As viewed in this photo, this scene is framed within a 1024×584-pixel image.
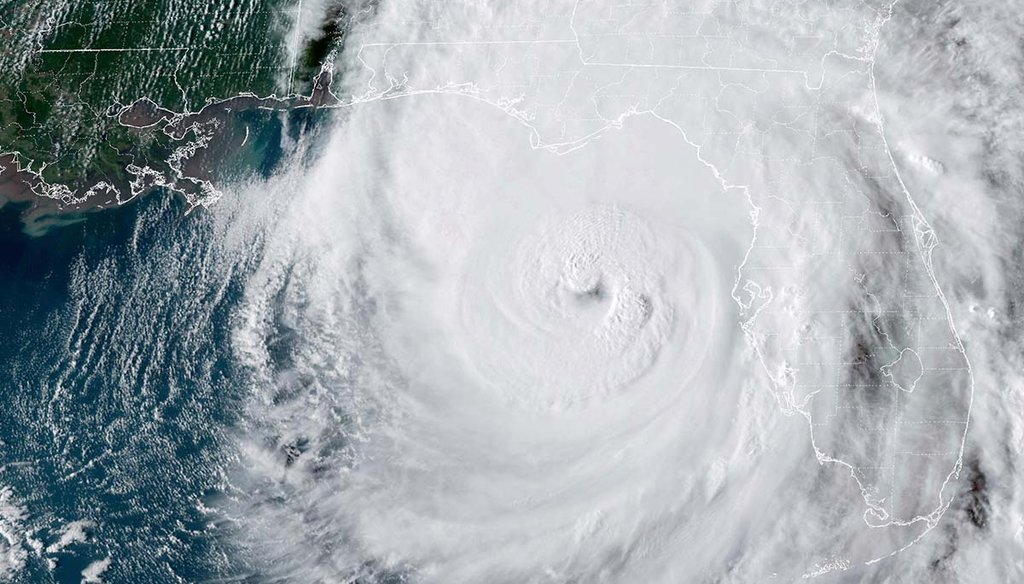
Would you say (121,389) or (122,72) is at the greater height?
(122,72)

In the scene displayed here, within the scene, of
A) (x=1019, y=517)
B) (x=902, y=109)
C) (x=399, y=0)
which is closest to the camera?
(x=1019, y=517)

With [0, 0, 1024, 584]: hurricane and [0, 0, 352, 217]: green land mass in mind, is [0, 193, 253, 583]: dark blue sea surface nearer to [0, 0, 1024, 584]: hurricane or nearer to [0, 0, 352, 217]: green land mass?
[0, 0, 1024, 584]: hurricane

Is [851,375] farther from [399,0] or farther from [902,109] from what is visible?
[399,0]

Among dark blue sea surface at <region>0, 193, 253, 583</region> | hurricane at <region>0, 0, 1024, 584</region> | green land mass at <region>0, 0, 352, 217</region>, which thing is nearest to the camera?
hurricane at <region>0, 0, 1024, 584</region>

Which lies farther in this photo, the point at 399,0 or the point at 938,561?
the point at 399,0

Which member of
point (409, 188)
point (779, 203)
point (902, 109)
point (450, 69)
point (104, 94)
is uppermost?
point (902, 109)

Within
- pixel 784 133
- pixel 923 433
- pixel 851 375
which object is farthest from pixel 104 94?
pixel 923 433

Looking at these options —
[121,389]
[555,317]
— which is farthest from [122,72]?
[555,317]

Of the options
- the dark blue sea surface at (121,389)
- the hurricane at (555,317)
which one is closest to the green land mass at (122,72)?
the hurricane at (555,317)

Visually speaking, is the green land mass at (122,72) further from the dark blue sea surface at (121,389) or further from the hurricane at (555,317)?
the dark blue sea surface at (121,389)

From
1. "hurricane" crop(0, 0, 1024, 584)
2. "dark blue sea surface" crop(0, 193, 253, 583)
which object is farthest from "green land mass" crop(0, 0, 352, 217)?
"dark blue sea surface" crop(0, 193, 253, 583)

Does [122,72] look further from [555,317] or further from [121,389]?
[555,317]
